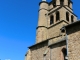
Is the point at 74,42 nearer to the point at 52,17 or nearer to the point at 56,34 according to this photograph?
the point at 56,34

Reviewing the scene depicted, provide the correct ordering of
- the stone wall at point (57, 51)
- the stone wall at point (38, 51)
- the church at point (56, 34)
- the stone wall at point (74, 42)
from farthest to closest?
the stone wall at point (38, 51)
the stone wall at point (57, 51)
the church at point (56, 34)
the stone wall at point (74, 42)

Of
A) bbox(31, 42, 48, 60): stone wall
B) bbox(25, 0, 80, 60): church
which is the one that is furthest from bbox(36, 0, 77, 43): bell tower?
bbox(31, 42, 48, 60): stone wall

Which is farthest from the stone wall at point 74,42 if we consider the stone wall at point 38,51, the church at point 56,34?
the stone wall at point 38,51

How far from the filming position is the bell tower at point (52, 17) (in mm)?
24859

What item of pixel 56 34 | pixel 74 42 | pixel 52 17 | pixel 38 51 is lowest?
pixel 74 42

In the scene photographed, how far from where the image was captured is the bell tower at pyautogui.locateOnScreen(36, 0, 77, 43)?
81.6ft

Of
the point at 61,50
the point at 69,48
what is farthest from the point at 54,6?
the point at 69,48

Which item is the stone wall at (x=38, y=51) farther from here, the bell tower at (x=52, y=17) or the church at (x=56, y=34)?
the bell tower at (x=52, y=17)

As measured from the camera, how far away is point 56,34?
2420 centimetres

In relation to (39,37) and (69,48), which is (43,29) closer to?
(39,37)

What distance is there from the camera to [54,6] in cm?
2925

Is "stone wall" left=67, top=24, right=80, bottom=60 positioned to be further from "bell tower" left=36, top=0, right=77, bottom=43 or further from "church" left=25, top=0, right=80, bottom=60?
"bell tower" left=36, top=0, right=77, bottom=43

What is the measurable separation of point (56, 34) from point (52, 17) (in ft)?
14.6

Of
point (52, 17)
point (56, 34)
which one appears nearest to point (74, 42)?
point (56, 34)
